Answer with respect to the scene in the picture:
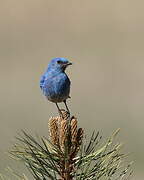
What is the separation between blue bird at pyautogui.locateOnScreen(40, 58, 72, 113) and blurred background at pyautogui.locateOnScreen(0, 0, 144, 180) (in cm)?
773

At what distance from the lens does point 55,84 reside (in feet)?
13.5

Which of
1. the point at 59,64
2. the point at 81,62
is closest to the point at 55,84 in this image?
the point at 59,64

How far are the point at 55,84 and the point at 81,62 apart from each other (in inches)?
1008

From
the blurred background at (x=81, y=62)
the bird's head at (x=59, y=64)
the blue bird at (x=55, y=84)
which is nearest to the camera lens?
the blue bird at (x=55, y=84)

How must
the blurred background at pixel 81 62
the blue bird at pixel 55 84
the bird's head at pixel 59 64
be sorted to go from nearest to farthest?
1. the blue bird at pixel 55 84
2. the bird's head at pixel 59 64
3. the blurred background at pixel 81 62

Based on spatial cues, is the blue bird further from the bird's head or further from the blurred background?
the blurred background

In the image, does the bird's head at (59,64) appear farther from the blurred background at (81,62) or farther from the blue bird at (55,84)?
the blurred background at (81,62)

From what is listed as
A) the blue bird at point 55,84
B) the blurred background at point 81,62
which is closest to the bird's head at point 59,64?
the blue bird at point 55,84

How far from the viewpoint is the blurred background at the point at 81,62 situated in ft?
64.2

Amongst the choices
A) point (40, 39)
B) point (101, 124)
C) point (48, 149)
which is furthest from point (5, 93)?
point (48, 149)

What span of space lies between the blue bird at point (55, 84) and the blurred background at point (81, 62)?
25.4ft

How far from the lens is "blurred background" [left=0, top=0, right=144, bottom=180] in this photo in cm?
1956

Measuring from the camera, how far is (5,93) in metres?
24.6

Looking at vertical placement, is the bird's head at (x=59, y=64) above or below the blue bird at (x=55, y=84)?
above
